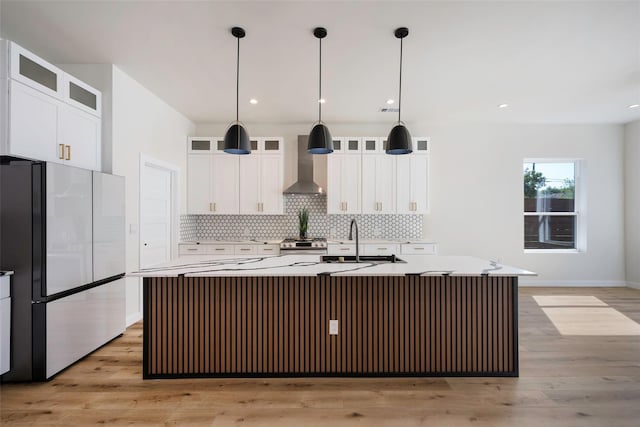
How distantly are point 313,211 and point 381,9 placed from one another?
347 cm

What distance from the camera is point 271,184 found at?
17.1 ft

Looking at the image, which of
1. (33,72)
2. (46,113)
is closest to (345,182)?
(46,113)

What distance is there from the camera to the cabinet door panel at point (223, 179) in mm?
5195

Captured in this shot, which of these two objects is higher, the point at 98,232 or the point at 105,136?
the point at 105,136

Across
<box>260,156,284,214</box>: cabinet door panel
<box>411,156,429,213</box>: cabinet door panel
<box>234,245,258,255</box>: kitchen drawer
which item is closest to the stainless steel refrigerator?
<box>234,245,258,255</box>: kitchen drawer

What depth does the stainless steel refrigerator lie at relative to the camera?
7.77ft

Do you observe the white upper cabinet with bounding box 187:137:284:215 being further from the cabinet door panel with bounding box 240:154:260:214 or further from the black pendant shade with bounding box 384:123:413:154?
the black pendant shade with bounding box 384:123:413:154

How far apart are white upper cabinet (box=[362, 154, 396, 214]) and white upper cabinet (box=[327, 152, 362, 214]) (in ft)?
0.31

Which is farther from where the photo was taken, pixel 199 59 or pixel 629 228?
pixel 629 228

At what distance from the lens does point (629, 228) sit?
5.45m

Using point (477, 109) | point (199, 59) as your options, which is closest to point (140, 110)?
point (199, 59)

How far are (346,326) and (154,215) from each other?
10.1 feet

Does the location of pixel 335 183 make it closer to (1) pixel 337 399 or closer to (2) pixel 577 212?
(1) pixel 337 399

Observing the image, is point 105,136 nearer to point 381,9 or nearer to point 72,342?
point 72,342
